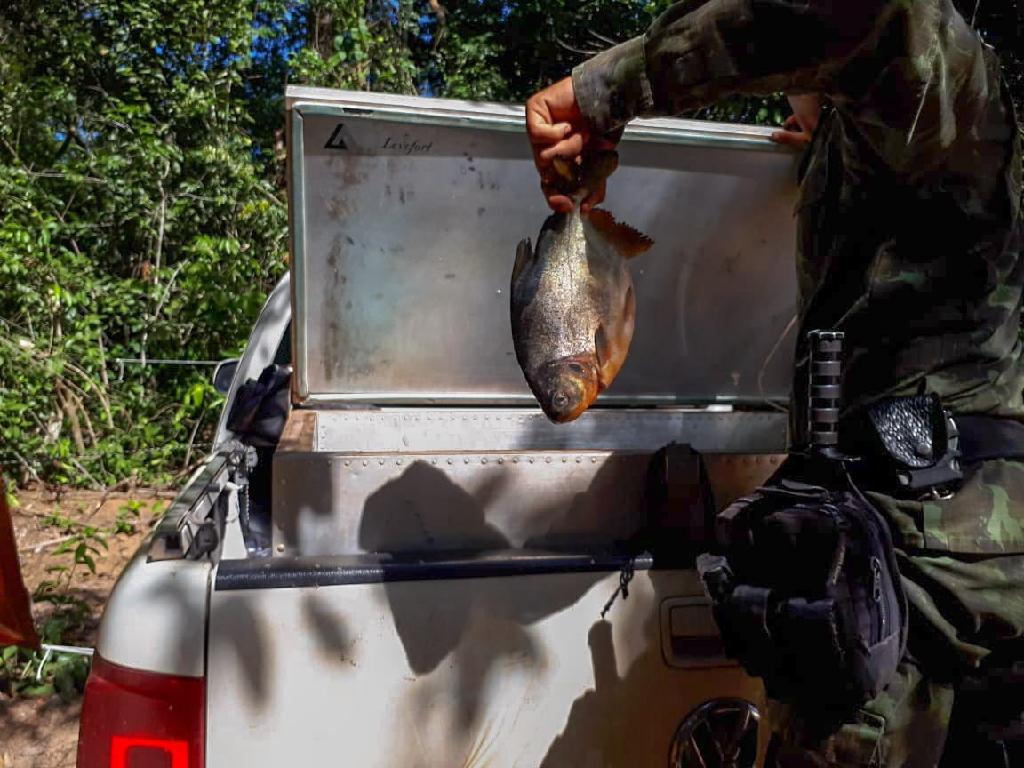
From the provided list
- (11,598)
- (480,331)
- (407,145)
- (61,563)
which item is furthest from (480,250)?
(61,563)

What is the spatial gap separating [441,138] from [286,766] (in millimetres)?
1988

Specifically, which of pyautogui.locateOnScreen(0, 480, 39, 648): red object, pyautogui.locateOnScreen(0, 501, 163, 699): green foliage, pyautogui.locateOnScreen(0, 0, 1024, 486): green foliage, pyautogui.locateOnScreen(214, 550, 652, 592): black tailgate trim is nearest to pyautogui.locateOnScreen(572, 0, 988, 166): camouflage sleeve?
pyautogui.locateOnScreen(214, 550, 652, 592): black tailgate trim

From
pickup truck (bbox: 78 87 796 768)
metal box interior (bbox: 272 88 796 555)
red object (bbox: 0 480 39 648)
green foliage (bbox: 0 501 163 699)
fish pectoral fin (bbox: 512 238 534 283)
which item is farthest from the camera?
green foliage (bbox: 0 501 163 699)

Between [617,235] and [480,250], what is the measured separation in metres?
1.29

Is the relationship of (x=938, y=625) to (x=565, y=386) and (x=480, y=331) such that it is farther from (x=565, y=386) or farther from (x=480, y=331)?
(x=480, y=331)

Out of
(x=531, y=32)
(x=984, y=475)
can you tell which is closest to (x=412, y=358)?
(x=984, y=475)

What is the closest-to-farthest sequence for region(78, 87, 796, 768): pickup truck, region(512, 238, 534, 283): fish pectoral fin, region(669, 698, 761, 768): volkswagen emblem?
region(78, 87, 796, 768): pickup truck → region(669, 698, 761, 768): volkswagen emblem → region(512, 238, 534, 283): fish pectoral fin

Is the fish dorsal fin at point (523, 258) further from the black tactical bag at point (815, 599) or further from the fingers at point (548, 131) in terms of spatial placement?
the black tactical bag at point (815, 599)

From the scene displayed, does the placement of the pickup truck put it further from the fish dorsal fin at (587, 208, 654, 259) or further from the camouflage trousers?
the fish dorsal fin at (587, 208, 654, 259)

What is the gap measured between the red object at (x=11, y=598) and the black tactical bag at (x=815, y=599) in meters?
2.48

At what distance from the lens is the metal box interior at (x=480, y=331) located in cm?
213

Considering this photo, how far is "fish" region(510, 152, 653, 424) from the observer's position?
5.78 ft

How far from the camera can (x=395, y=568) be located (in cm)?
159

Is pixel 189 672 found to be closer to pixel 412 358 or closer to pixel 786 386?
pixel 412 358
